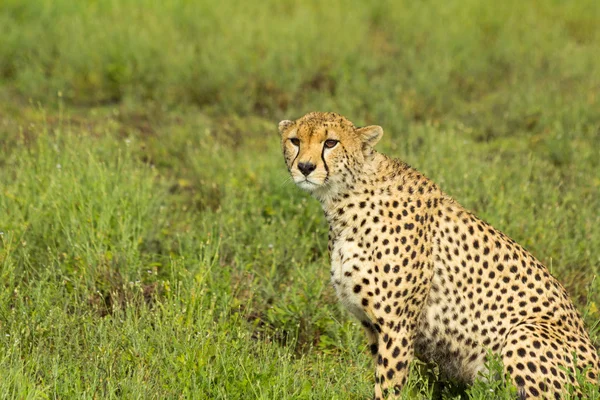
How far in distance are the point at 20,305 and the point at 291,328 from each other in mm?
1250

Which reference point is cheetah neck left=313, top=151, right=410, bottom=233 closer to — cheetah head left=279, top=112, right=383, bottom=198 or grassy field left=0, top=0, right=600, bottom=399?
cheetah head left=279, top=112, right=383, bottom=198

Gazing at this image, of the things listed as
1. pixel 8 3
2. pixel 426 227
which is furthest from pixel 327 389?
pixel 8 3

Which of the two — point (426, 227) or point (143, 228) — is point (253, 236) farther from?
point (426, 227)

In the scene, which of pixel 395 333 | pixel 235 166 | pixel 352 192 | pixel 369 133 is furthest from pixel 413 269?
pixel 235 166

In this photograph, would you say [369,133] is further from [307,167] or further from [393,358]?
[393,358]

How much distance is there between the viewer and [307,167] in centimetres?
333

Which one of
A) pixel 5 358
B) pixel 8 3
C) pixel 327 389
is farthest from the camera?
pixel 8 3

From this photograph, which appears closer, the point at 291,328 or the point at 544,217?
the point at 291,328

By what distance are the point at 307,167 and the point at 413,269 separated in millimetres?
564

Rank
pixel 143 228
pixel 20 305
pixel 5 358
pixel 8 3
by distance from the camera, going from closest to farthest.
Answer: pixel 5 358, pixel 20 305, pixel 143 228, pixel 8 3

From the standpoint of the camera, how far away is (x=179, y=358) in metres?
3.32

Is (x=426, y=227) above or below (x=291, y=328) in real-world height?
above

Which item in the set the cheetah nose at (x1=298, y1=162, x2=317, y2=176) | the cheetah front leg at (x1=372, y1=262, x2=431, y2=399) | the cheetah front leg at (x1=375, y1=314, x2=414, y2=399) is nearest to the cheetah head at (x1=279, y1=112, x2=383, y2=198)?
the cheetah nose at (x1=298, y1=162, x2=317, y2=176)

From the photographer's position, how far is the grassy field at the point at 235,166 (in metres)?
3.55
